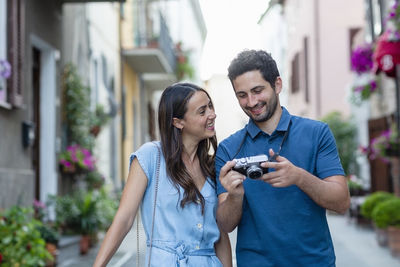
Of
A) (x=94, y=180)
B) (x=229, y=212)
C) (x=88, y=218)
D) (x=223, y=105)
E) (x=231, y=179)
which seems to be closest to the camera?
(x=231, y=179)

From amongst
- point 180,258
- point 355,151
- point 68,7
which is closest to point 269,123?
point 180,258

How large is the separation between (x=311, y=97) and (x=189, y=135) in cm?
2009

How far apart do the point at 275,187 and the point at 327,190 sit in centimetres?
23

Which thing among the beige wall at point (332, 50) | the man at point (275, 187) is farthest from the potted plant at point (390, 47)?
the beige wall at point (332, 50)

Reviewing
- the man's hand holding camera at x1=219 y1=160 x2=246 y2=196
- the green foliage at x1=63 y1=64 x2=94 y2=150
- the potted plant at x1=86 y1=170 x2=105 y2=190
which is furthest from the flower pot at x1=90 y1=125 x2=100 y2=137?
the man's hand holding camera at x1=219 y1=160 x2=246 y2=196

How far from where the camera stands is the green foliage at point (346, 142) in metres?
17.6

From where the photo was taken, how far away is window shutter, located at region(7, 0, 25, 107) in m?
7.17

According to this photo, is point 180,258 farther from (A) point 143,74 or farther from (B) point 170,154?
(A) point 143,74

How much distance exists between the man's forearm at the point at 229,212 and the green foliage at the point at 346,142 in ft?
49.7

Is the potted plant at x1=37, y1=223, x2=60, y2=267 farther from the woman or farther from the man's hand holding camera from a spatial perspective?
the man's hand holding camera

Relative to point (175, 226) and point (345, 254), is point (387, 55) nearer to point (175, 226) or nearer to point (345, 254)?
point (345, 254)

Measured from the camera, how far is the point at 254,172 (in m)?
2.45

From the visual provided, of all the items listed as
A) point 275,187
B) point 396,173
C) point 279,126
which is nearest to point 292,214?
point 275,187

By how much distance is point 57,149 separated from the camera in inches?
365
